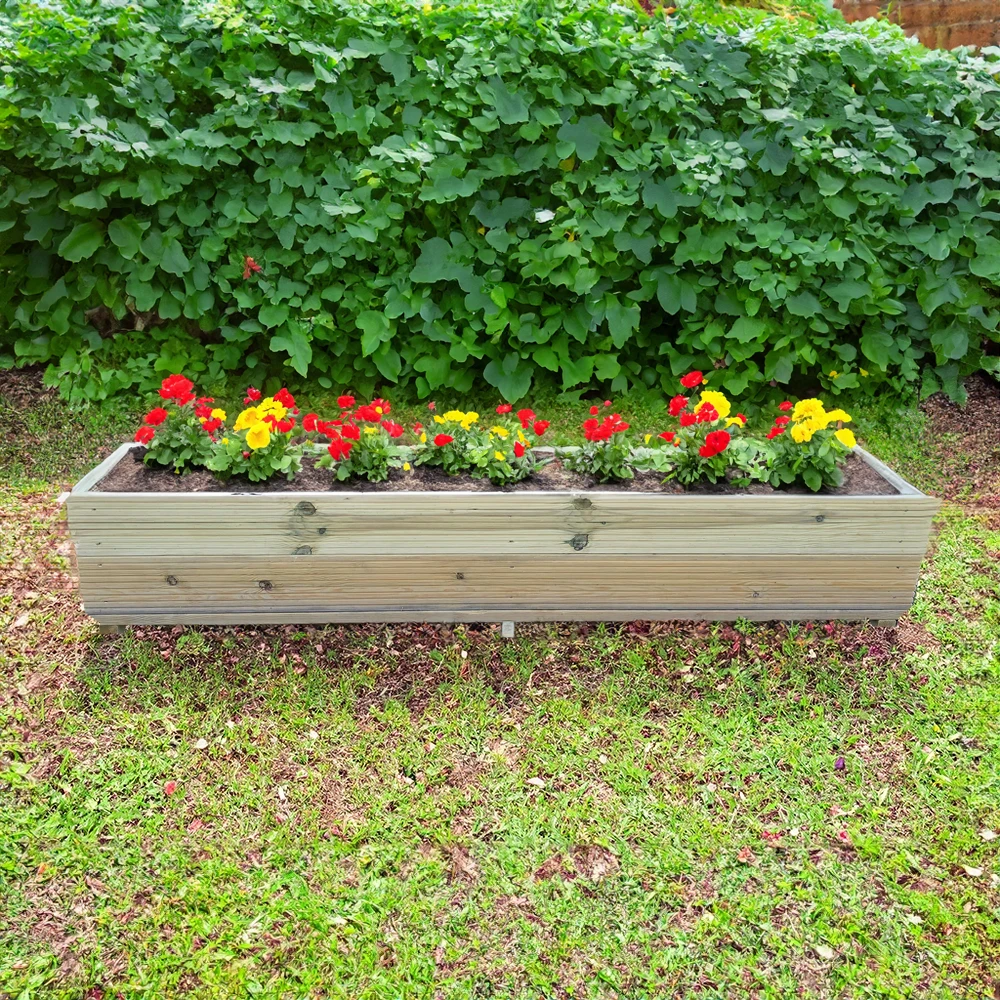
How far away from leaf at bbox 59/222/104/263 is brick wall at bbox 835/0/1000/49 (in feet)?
22.1

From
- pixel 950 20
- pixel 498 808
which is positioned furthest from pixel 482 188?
pixel 950 20

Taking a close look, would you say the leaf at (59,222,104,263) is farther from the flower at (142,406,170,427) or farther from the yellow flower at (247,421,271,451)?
the yellow flower at (247,421,271,451)

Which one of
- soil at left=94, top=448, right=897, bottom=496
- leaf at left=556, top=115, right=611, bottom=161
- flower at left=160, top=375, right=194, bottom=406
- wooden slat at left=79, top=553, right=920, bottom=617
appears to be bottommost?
wooden slat at left=79, top=553, right=920, bottom=617

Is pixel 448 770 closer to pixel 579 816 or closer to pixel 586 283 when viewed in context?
pixel 579 816

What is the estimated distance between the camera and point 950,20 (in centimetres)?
698

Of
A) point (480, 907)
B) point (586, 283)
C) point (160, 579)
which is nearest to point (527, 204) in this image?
point (586, 283)

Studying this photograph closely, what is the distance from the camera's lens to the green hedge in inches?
131

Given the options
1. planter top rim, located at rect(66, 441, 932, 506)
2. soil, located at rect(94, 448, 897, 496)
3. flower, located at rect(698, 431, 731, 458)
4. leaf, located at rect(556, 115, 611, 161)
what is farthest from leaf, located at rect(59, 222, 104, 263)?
flower, located at rect(698, 431, 731, 458)

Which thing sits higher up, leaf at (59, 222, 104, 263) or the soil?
leaf at (59, 222, 104, 263)

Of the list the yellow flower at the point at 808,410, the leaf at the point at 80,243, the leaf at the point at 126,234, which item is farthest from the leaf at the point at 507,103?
the leaf at the point at 80,243

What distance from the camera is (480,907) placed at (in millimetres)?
1787

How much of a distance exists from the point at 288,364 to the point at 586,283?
1.51m

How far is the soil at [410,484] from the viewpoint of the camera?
8.21 ft

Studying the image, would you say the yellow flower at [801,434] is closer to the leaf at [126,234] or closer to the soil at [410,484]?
the soil at [410,484]
